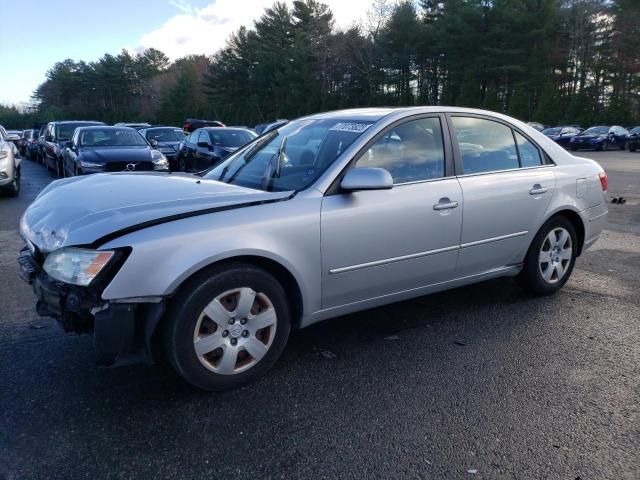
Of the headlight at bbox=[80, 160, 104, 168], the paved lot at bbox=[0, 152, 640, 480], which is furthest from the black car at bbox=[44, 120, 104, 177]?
the paved lot at bbox=[0, 152, 640, 480]

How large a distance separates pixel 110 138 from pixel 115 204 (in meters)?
9.73

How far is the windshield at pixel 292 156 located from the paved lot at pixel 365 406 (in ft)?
3.79

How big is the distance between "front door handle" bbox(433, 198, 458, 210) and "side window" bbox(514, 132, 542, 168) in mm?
1027

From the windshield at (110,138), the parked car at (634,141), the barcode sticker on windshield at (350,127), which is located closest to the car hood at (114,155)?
the windshield at (110,138)

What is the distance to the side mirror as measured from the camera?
329cm

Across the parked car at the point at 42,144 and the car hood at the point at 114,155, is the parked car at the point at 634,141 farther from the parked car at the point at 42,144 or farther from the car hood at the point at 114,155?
the parked car at the point at 42,144

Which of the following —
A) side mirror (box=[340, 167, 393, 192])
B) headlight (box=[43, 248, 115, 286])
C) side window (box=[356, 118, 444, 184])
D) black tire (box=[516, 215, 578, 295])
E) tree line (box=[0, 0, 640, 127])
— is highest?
tree line (box=[0, 0, 640, 127])

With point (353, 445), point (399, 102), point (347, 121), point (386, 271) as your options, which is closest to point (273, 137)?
point (347, 121)

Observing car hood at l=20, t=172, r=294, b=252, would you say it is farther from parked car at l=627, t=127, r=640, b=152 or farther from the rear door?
parked car at l=627, t=127, r=640, b=152

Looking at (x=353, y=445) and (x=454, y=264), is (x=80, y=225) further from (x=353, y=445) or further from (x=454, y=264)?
(x=454, y=264)

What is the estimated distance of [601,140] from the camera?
31906 millimetres

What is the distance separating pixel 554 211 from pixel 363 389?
2.48 meters

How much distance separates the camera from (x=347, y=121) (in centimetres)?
395

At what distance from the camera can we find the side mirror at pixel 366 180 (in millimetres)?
3285
